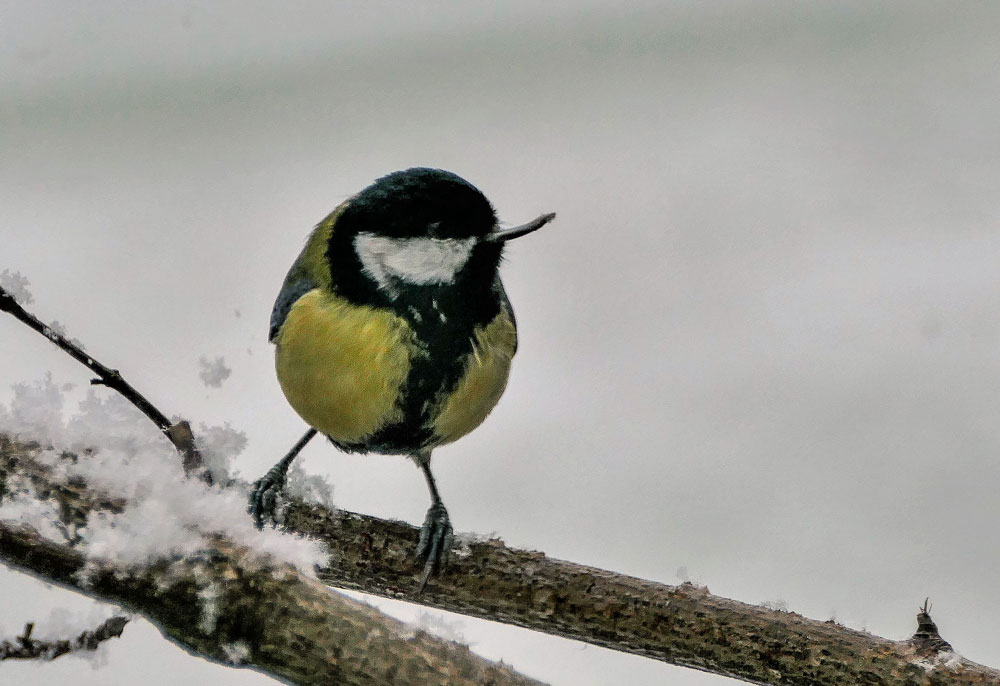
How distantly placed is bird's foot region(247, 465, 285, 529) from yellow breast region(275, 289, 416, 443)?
2.8 inches

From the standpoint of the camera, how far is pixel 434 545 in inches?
29.9

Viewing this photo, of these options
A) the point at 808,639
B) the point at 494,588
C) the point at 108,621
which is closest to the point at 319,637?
the point at 108,621

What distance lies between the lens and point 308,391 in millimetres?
762

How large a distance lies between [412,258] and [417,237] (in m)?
0.02

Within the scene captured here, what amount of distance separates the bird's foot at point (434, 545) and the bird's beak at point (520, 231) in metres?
0.24

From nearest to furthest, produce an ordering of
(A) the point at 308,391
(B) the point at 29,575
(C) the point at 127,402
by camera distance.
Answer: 1. (B) the point at 29,575
2. (C) the point at 127,402
3. (A) the point at 308,391

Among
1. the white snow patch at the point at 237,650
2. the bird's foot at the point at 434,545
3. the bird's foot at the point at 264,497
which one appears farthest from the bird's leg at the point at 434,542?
the white snow patch at the point at 237,650

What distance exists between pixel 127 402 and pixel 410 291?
0.22 metres

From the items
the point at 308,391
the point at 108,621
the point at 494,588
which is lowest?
the point at 108,621

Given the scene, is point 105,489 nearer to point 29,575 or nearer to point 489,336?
point 29,575

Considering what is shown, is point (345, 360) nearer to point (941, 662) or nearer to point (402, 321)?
point (402, 321)

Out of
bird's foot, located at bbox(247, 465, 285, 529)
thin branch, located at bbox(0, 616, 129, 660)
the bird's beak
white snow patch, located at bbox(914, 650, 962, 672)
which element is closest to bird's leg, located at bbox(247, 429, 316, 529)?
bird's foot, located at bbox(247, 465, 285, 529)

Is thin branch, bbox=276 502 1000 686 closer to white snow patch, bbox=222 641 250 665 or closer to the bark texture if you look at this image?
the bark texture

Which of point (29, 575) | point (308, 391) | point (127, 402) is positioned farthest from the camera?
point (308, 391)
